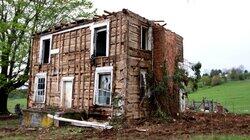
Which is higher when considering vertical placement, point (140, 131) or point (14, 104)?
point (14, 104)

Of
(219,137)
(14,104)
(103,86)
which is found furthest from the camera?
(14,104)

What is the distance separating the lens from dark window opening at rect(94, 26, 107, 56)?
2303cm

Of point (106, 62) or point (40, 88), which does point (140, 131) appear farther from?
point (40, 88)

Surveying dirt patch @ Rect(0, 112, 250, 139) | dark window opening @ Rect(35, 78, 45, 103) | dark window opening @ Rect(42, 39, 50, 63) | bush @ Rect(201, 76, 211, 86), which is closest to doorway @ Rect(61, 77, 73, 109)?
dark window opening @ Rect(35, 78, 45, 103)

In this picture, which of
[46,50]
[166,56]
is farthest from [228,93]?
[166,56]

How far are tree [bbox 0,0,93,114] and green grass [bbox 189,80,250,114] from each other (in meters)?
31.7

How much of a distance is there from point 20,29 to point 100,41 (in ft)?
25.3

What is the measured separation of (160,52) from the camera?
22375 mm

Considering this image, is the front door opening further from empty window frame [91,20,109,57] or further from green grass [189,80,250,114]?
green grass [189,80,250,114]

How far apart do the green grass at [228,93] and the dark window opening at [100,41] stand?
33.3 m

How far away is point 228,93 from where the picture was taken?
219ft

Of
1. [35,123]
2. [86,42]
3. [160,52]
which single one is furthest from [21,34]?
[160,52]

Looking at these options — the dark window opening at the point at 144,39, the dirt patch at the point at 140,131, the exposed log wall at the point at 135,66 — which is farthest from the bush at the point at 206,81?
the dirt patch at the point at 140,131

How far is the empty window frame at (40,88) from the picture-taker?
26328 mm
